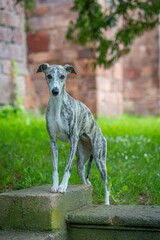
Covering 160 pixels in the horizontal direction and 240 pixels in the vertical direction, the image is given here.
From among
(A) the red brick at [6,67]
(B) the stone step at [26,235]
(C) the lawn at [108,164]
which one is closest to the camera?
(B) the stone step at [26,235]

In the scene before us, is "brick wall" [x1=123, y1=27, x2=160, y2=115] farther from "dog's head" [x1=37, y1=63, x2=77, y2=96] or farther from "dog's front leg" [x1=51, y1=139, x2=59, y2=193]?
"dog's head" [x1=37, y1=63, x2=77, y2=96]

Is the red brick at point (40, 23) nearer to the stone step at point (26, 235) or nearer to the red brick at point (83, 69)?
the red brick at point (83, 69)

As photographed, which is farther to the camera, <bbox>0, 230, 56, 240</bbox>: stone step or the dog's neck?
the dog's neck

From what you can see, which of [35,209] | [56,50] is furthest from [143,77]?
[35,209]

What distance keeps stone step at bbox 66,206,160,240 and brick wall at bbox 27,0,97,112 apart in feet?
28.6

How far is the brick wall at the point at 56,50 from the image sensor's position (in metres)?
12.4

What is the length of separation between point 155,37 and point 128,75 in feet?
5.23

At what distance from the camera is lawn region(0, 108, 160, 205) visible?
4.76 meters

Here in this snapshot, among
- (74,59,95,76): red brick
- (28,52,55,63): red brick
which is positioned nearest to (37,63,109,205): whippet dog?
(74,59,95,76): red brick

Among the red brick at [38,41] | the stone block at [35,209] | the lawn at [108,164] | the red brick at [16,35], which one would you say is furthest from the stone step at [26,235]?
the red brick at [38,41]

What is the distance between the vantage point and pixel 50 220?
3.45 metres

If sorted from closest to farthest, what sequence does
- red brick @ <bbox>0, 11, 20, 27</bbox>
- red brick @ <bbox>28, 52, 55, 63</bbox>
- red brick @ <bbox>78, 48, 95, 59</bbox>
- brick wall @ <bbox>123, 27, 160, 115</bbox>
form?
1. red brick @ <bbox>0, 11, 20, 27</bbox>
2. red brick @ <bbox>78, 48, 95, 59</bbox>
3. red brick @ <bbox>28, 52, 55, 63</bbox>
4. brick wall @ <bbox>123, 27, 160, 115</bbox>

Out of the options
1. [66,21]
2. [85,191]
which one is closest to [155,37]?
[66,21]

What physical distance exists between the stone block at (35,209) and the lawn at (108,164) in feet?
3.50
